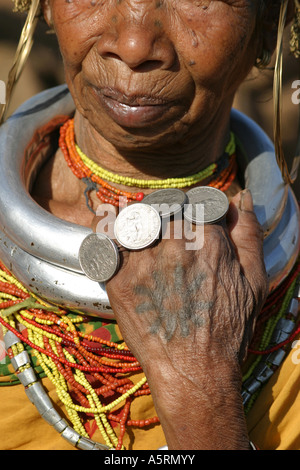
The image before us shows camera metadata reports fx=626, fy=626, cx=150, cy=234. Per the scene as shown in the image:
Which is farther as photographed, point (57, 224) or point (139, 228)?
point (57, 224)

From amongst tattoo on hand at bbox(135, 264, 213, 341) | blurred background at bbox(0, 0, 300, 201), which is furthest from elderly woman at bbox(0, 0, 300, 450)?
blurred background at bbox(0, 0, 300, 201)

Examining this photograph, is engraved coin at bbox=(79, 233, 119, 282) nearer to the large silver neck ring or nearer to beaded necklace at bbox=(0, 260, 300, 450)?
the large silver neck ring

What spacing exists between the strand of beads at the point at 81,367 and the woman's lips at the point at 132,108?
1.91 ft

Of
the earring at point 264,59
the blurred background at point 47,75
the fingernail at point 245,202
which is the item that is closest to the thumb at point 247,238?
the fingernail at point 245,202

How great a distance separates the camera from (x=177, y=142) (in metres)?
1.92

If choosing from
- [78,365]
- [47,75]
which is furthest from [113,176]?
[47,75]

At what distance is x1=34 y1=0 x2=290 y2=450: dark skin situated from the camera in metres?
1.50

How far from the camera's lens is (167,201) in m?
1.64

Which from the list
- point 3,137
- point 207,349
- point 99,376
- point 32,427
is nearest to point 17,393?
point 32,427

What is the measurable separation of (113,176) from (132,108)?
36 centimetres

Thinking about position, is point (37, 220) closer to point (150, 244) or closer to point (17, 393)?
point (150, 244)

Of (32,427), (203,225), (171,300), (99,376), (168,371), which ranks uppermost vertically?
(203,225)

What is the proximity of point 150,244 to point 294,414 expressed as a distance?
77 centimetres

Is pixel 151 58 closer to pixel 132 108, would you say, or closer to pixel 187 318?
pixel 132 108
